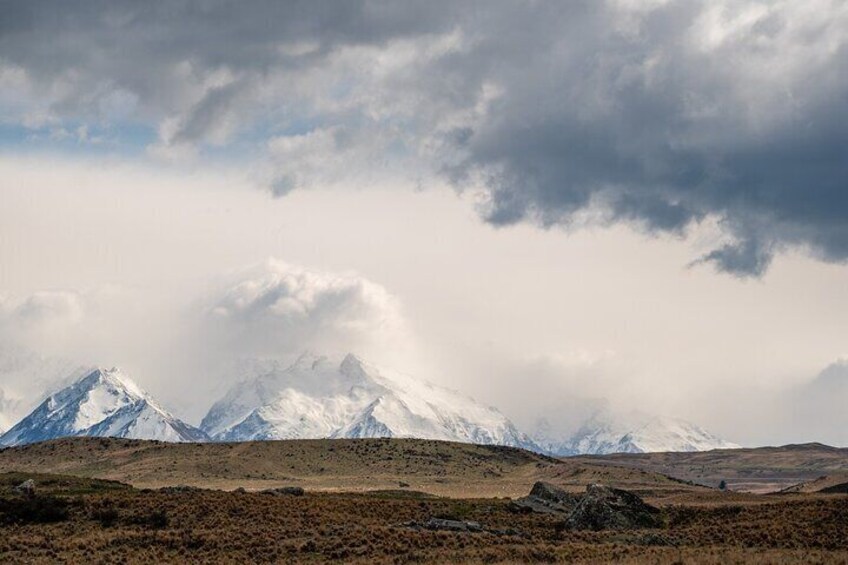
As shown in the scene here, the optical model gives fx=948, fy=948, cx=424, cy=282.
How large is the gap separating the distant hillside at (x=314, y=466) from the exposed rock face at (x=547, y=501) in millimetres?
57033

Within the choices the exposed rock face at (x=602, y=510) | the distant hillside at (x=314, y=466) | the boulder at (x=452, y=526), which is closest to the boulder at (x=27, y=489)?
the boulder at (x=452, y=526)

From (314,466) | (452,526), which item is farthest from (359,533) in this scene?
(314,466)

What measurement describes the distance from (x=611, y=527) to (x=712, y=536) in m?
6.42

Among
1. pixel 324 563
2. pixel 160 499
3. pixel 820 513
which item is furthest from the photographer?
pixel 160 499

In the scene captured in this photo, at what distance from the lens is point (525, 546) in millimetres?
53156

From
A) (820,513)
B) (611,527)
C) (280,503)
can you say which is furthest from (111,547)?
(820,513)

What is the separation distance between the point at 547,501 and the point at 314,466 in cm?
10034

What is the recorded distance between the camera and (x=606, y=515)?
63.1m

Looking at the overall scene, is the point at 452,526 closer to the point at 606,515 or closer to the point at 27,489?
the point at 606,515

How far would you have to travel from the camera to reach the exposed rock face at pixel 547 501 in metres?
71.4

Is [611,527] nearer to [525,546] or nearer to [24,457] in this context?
[525,546]

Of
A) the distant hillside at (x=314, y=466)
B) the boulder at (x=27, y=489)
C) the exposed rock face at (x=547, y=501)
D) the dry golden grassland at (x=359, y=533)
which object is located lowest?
the dry golden grassland at (x=359, y=533)

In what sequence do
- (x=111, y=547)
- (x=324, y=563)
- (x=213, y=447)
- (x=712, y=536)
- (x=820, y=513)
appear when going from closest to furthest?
(x=324, y=563)
(x=111, y=547)
(x=712, y=536)
(x=820, y=513)
(x=213, y=447)

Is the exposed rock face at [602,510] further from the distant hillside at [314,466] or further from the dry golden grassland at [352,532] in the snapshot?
the distant hillside at [314,466]
